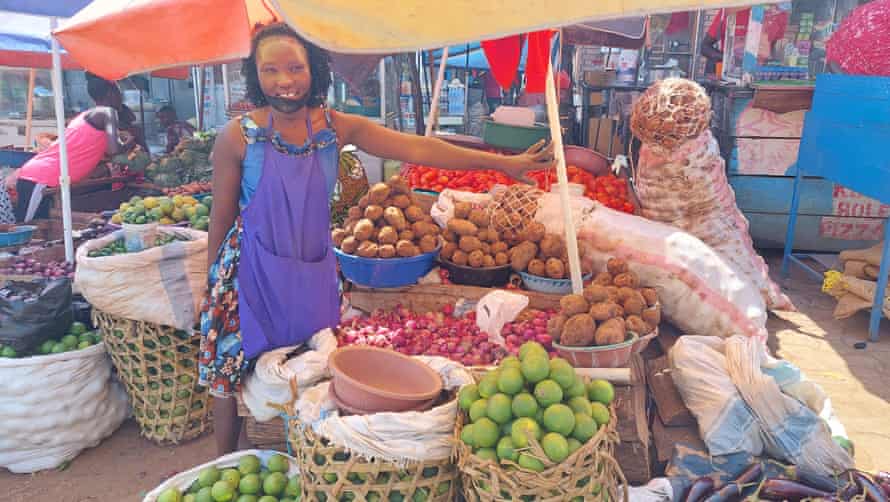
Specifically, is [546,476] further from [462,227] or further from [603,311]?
[462,227]

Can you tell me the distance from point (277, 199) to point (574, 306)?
1.29m

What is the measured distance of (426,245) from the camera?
3215 mm

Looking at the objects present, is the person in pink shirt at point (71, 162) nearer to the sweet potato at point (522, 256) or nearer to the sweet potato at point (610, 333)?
the sweet potato at point (522, 256)

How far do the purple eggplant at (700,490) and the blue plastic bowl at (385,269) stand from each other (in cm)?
160

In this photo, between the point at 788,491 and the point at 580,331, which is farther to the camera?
the point at 580,331

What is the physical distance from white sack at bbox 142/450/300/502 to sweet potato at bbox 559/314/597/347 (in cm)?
121

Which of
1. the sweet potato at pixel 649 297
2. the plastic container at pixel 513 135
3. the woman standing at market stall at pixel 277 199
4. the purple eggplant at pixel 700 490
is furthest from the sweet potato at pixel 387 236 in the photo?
the plastic container at pixel 513 135

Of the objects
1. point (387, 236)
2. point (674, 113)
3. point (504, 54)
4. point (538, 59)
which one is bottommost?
point (387, 236)

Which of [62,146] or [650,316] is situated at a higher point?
[62,146]

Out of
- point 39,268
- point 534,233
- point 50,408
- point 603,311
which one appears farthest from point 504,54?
point 39,268

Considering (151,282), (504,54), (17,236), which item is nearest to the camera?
(151,282)

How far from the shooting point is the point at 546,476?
1.77 m

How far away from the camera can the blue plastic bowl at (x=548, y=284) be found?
3141 mm

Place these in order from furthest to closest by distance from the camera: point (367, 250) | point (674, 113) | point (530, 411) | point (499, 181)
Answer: point (499, 181)
point (674, 113)
point (367, 250)
point (530, 411)
